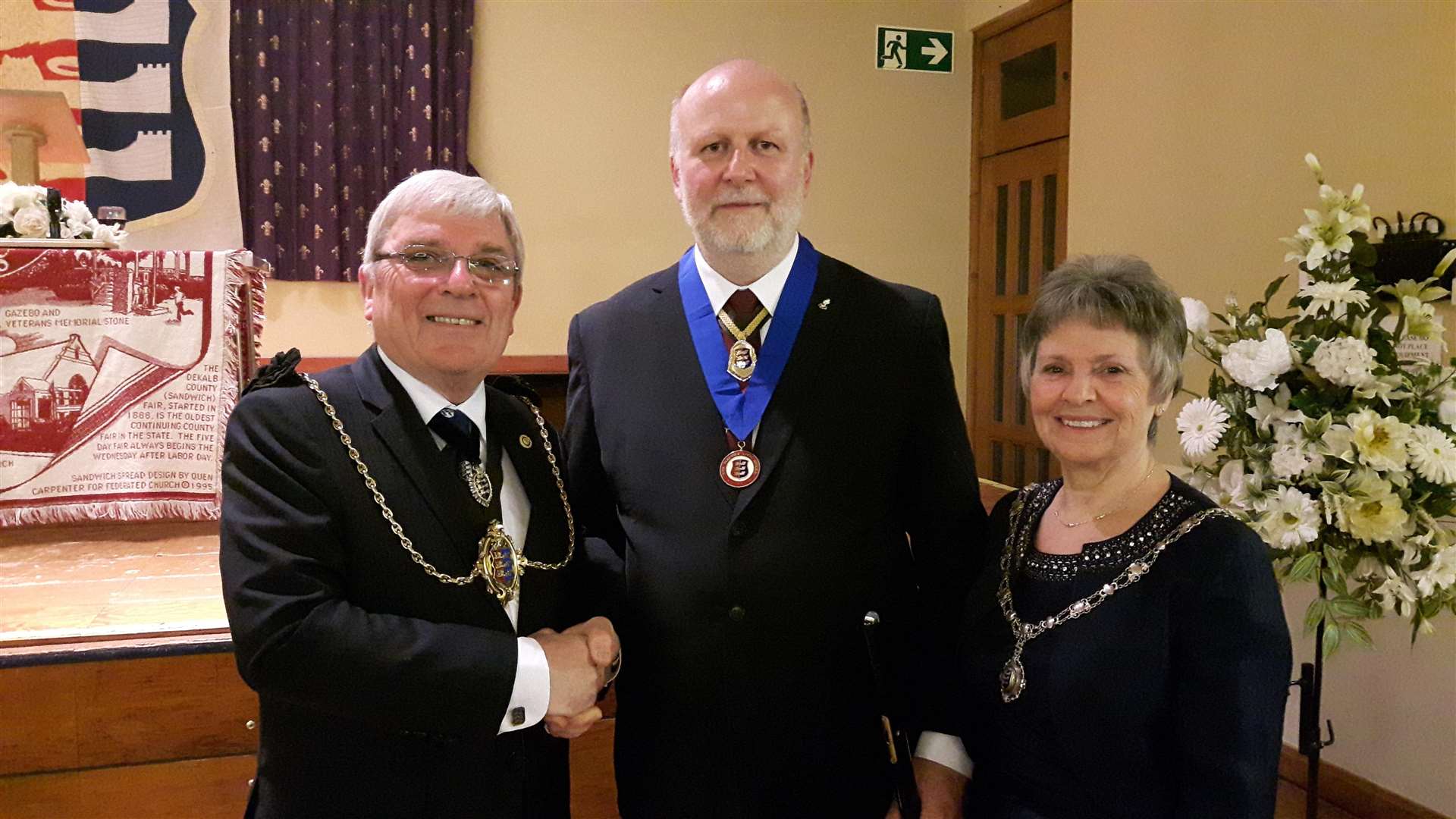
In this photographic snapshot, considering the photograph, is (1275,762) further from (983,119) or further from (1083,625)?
(983,119)

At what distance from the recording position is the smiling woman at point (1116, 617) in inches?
48.1

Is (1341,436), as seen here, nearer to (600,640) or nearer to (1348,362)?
(1348,362)

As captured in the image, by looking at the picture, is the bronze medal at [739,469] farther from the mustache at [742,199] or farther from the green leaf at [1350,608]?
the green leaf at [1350,608]

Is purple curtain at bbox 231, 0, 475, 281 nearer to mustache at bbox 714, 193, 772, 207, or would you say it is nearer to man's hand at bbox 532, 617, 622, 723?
mustache at bbox 714, 193, 772, 207

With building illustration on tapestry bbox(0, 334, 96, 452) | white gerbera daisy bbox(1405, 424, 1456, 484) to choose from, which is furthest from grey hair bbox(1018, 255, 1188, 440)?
building illustration on tapestry bbox(0, 334, 96, 452)

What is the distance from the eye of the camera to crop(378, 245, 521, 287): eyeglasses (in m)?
1.32

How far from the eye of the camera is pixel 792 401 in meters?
1.60

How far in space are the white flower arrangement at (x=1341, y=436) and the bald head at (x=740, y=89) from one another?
1.01m

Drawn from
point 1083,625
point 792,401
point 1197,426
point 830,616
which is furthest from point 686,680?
point 1197,426

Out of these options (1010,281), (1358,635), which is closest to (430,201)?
(1358,635)

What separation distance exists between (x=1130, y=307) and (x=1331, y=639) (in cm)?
119

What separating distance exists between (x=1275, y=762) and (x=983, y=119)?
500 centimetres

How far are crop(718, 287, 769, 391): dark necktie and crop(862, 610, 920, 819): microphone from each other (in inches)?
18.8

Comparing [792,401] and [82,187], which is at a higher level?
[82,187]
